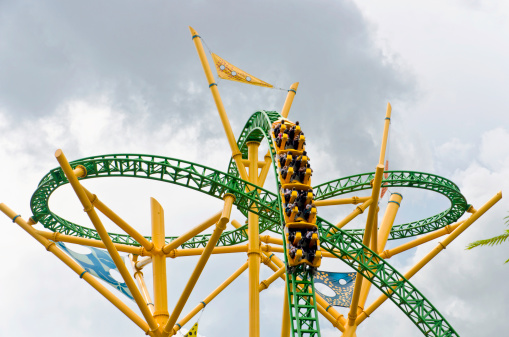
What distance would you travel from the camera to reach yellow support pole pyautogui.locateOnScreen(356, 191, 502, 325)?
13258 millimetres

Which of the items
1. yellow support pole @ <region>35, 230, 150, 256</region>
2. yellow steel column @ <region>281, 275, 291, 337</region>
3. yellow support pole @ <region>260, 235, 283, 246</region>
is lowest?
yellow steel column @ <region>281, 275, 291, 337</region>

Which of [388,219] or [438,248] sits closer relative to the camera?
[438,248]

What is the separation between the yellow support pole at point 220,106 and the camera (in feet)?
49.1

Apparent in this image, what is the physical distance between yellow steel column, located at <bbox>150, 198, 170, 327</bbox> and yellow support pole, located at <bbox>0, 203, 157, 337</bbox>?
2.07ft

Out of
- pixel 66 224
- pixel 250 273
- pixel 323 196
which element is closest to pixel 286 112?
pixel 323 196

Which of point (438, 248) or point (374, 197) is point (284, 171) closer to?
point (374, 197)

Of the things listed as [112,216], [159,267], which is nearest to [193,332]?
[159,267]

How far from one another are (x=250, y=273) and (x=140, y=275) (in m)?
3.41

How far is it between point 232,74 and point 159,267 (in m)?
5.45

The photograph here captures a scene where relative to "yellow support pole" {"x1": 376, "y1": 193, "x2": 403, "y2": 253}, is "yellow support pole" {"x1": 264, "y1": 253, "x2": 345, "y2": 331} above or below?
below

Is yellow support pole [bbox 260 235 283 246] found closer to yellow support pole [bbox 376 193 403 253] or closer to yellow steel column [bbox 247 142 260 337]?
yellow steel column [bbox 247 142 260 337]

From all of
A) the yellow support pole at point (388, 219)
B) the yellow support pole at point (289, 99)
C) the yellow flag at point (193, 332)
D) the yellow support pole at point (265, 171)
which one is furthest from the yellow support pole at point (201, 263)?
the yellow support pole at point (388, 219)

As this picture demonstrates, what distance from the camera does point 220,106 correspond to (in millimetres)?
15570

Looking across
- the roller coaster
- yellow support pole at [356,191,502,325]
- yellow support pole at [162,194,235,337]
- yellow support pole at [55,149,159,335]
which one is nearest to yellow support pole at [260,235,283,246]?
the roller coaster
